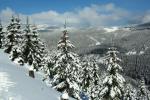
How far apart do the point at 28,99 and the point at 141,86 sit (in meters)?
74.5

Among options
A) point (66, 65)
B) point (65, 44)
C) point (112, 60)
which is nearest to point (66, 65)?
point (66, 65)

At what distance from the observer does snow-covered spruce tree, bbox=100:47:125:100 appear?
34.2 meters

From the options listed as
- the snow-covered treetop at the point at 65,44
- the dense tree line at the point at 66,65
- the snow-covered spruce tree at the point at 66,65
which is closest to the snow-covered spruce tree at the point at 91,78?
the dense tree line at the point at 66,65

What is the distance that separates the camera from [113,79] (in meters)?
34.8

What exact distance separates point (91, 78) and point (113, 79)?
1035 inches

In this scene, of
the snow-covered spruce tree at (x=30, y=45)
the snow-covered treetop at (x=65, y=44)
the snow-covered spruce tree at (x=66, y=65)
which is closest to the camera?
the snow-covered spruce tree at (x=66, y=65)

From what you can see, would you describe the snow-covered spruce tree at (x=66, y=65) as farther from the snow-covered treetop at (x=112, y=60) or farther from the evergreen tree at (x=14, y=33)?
the evergreen tree at (x=14, y=33)

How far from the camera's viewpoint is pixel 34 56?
203ft

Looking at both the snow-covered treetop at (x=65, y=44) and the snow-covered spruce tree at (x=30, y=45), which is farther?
the snow-covered spruce tree at (x=30, y=45)

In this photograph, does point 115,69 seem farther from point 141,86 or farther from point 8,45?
point 141,86

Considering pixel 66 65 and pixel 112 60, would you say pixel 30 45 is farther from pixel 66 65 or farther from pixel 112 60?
pixel 112 60

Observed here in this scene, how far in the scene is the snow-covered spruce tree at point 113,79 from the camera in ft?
112

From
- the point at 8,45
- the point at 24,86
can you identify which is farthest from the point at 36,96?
the point at 8,45

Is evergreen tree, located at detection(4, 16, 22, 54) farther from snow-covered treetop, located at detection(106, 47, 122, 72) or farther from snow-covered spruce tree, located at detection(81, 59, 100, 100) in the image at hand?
snow-covered treetop, located at detection(106, 47, 122, 72)
